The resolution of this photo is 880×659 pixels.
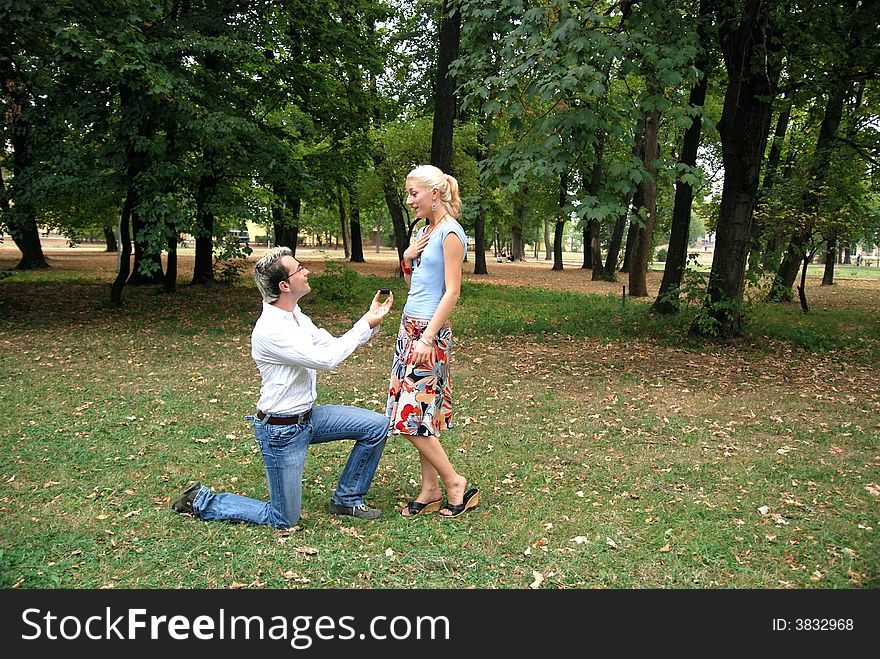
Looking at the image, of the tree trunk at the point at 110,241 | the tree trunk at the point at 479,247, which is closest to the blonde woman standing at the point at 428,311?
the tree trunk at the point at 479,247

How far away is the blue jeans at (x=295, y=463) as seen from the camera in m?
3.80

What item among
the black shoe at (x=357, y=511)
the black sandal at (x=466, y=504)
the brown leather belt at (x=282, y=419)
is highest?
the brown leather belt at (x=282, y=419)

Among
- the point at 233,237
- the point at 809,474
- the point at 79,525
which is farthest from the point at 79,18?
the point at 809,474

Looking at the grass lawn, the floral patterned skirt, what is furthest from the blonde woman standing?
the grass lawn

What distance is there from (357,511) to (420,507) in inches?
16.0

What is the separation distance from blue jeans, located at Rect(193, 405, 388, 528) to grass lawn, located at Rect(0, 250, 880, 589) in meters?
0.13

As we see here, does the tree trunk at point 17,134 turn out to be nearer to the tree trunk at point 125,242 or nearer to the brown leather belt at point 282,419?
the tree trunk at point 125,242

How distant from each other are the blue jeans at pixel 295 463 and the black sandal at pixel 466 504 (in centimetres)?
56

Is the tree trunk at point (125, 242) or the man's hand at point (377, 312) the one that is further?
the tree trunk at point (125, 242)

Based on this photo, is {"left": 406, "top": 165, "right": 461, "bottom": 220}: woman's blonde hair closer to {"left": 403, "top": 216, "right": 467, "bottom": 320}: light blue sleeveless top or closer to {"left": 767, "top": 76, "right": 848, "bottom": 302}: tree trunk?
{"left": 403, "top": 216, "right": 467, "bottom": 320}: light blue sleeveless top

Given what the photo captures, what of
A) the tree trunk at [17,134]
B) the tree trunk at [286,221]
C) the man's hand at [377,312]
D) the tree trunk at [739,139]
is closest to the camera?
the man's hand at [377,312]
